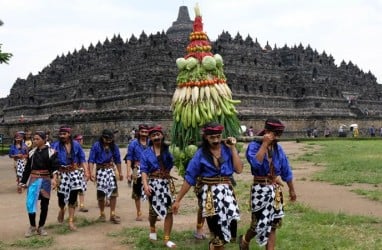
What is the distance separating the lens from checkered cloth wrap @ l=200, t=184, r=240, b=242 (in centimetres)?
639

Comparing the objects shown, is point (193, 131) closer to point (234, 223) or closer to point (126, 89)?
point (234, 223)

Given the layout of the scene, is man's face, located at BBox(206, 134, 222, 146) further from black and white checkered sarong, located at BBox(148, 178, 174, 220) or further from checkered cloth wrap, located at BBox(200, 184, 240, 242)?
black and white checkered sarong, located at BBox(148, 178, 174, 220)

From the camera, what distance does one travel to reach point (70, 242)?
339 inches

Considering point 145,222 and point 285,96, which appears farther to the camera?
point 285,96

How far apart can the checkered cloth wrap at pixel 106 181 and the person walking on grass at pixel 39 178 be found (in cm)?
99

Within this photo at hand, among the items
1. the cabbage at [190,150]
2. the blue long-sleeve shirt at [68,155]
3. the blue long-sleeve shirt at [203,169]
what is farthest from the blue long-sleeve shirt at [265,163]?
Result: the blue long-sleeve shirt at [68,155]

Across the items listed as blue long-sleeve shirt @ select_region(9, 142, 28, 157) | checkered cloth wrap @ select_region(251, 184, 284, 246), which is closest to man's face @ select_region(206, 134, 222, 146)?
checkered cloth wrap @ select_region(251, 184, 284, 246)

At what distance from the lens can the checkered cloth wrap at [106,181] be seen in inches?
393

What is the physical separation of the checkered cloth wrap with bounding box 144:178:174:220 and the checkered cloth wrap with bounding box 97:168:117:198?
6.80 feet

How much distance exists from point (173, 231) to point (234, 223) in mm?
2760

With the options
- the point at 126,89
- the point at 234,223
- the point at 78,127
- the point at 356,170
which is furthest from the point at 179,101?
the point at 126,89

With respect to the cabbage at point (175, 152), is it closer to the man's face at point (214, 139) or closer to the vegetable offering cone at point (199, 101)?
the vegetable offering cone at point (199, 101)

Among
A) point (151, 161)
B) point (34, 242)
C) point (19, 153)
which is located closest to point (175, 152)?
point (151, 161)

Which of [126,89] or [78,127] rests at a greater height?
[126,89]
